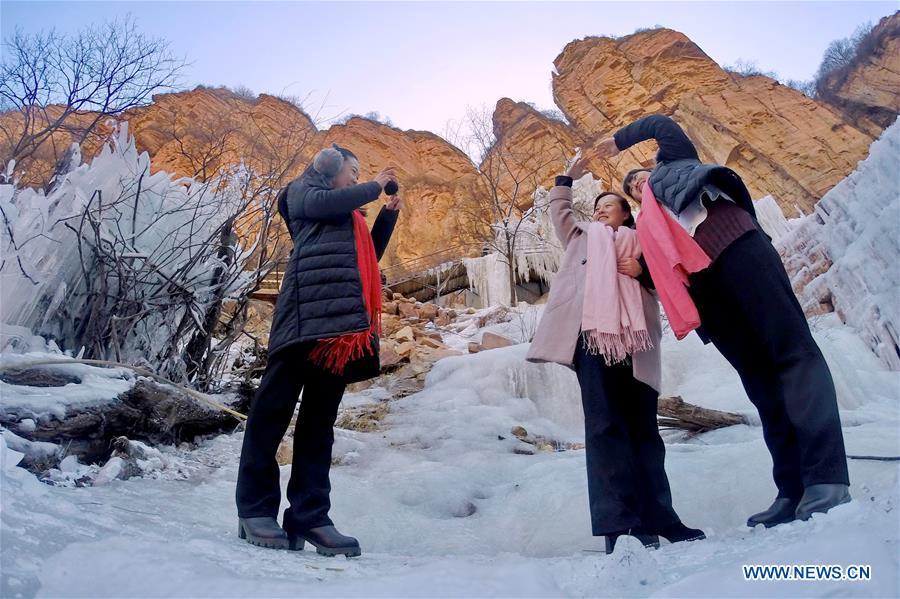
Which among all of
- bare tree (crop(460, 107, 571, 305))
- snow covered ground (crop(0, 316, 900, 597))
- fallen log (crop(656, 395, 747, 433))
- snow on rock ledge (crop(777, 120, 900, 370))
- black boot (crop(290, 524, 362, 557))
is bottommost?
black boot (crop(290, 524, 362, 557))

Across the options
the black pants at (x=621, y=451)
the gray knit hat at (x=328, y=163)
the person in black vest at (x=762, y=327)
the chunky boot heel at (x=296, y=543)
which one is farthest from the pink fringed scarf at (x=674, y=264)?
the chunky boot heel at (x=296, y=543)

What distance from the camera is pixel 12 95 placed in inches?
272

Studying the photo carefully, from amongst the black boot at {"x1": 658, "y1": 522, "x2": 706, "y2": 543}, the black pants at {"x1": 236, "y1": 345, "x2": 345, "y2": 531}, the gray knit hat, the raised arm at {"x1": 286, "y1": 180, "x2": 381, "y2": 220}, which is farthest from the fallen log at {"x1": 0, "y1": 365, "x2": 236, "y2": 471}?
the black boot at {"x1": 658, "y1": 522, "x2": 706, "y2": 543}

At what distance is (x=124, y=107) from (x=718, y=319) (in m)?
7.30

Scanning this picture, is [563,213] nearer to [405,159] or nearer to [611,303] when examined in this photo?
[611,303]

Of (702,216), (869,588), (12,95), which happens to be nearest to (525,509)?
(702,216)

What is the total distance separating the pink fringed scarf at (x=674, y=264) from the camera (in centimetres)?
183

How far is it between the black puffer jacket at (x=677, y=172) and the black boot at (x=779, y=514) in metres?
0.84

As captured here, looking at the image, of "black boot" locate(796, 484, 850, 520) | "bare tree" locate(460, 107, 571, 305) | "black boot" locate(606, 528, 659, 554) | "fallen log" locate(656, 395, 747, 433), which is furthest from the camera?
"bare tree" locate(460, 107, 571, 305)

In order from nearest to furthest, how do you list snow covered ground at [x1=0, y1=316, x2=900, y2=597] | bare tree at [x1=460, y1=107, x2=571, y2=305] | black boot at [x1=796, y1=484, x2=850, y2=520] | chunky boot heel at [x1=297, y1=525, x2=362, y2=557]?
1. snow covered ground at [x1=0, y1=316, x2=900, y2=597]
2. black boot at [x1=796, y1=484, x2=850, y2=520]
3. chunky boot heel at [x1=297, y1=525, x2=362, y2=557]
4. bare tree at [x1=460, y1=107, x2=571, y2=305]

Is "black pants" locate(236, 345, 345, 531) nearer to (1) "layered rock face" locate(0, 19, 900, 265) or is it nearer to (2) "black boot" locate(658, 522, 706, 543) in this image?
(2) "black boot" locate(658, 522, 706, 543)

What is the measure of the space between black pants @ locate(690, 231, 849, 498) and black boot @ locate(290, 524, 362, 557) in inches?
47.8

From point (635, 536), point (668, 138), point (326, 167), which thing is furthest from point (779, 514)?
point (326, 167)

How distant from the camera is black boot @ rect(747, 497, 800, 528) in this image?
1.71m
